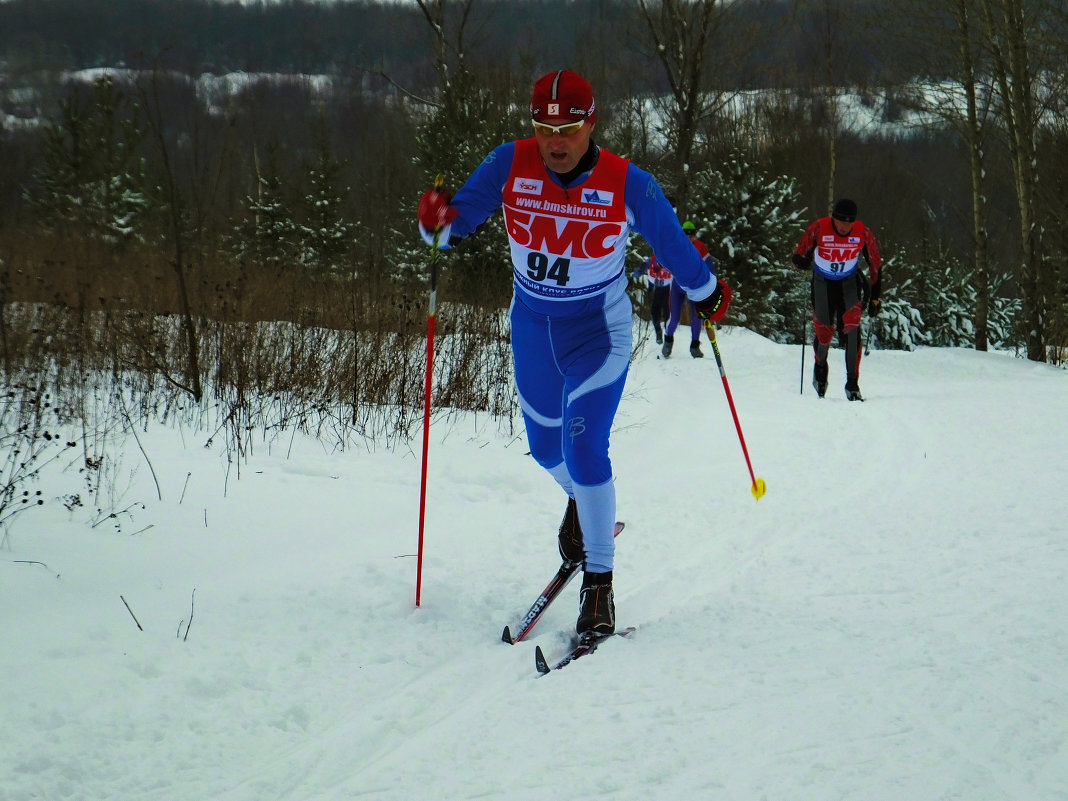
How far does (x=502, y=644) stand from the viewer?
10.8 feet

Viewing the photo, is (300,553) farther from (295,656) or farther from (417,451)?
(417,451)

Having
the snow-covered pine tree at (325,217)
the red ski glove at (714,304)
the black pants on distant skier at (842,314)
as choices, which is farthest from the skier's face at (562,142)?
the snow-covered pine tree at (325,217)

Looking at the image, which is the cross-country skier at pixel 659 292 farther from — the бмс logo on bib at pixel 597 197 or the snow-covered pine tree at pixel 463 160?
the бмс logo on bib at pixel 597 197

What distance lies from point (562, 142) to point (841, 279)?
724 cm

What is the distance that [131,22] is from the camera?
96812 millimetres

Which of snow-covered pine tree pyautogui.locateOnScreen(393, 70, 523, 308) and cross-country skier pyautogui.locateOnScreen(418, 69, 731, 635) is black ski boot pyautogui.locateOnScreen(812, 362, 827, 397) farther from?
cross-country skier pyautogui.locateOnScreen(418, 69, 731, 635)

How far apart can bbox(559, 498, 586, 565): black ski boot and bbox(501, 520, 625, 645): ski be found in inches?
1.4

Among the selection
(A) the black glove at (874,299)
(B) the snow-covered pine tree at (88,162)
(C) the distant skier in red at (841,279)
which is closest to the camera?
(C) the distant skier in red at (841,279)

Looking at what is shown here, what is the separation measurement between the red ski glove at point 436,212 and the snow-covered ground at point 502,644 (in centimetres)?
164

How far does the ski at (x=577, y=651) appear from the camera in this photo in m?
3.01

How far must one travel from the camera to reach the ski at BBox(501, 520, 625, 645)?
3.33m

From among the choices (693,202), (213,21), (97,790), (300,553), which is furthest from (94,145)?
(213,21)

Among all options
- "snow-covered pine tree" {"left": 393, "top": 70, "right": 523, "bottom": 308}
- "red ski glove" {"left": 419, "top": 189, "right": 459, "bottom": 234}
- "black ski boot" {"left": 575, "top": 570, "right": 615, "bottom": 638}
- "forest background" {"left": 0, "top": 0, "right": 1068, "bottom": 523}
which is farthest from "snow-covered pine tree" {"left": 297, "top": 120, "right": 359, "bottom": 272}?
"black ski boot" {"left": 575, "top": 570, "right": 615, "bottom": 638}

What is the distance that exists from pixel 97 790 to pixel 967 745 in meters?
2.48
